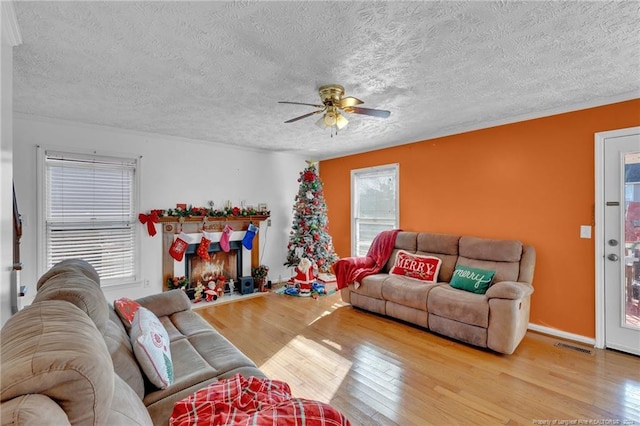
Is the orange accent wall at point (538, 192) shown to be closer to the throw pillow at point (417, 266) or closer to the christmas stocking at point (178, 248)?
the throw pillow at point (417, 266)

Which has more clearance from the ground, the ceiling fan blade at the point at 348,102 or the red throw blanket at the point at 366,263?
the ceiling fan blade at the point at 348,102

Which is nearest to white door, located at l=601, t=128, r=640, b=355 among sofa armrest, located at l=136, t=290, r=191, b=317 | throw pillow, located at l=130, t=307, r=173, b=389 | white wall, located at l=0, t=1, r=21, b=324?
throw pillow, located at l=130, t=307, r=173, b=389

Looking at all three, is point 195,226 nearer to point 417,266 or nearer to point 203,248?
point 203,248

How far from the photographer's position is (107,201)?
3891 mm

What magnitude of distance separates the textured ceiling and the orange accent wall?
0.26m

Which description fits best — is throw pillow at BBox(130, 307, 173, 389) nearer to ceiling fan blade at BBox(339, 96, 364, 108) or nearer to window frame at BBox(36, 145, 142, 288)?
ceiling fan blade at BBox(339, 96, 364, 108)

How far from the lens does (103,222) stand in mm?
3854

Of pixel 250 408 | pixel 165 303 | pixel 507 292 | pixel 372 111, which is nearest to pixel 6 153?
pixel 165 303

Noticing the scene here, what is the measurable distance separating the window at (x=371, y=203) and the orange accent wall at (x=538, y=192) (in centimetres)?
56

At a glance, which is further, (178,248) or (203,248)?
(203,248)

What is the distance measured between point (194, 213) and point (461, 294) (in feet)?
12.3

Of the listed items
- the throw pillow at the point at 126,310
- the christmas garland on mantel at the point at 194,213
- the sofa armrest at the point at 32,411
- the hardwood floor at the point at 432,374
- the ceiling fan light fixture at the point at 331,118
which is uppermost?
the ceiling fan light fixture at the point at 331,118

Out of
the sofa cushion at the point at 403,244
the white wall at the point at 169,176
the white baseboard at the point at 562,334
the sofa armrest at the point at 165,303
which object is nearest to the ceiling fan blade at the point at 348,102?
the sofa armrest at the point at 165,303

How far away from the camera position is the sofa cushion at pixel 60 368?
721mm
